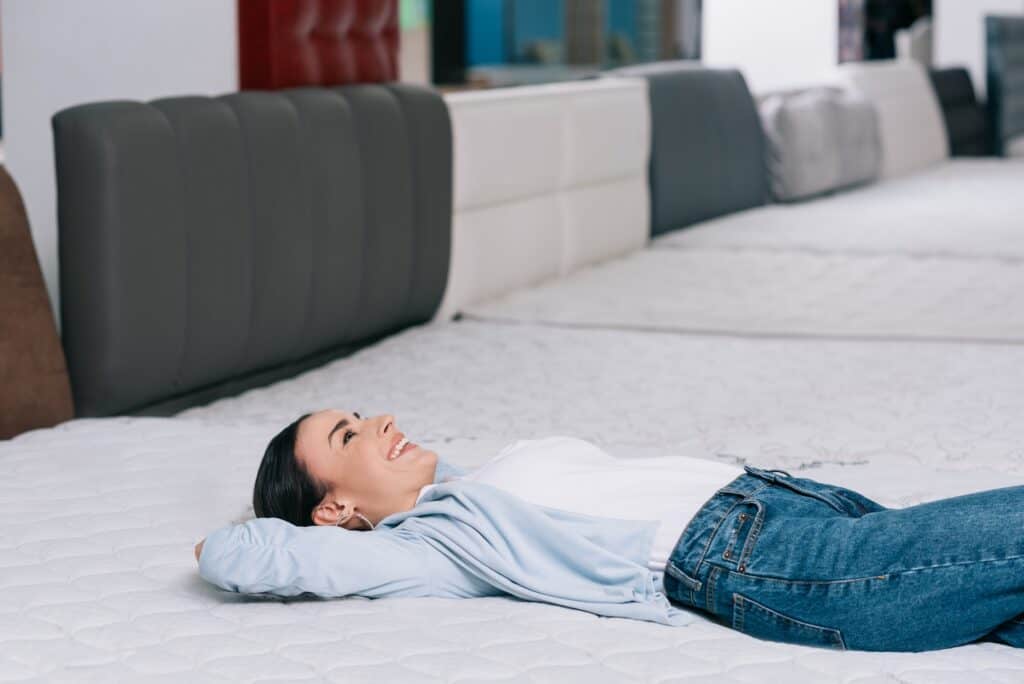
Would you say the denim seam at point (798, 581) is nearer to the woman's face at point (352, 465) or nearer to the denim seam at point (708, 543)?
the denim seam at point (708, 543)

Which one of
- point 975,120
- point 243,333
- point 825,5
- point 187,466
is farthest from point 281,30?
point 975,120

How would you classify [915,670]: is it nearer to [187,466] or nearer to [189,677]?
[189,677]

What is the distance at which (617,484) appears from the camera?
1456mm

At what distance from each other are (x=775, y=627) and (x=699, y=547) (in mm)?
104

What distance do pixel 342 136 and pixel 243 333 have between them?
0.50m

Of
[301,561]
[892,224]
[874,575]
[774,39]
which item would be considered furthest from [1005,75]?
[301,561]

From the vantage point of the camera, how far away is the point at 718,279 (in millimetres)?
3439

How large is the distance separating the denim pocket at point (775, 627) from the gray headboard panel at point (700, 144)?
9.82 feet

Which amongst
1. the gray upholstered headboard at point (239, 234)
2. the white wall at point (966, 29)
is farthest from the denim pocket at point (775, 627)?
the white wall at point (966, 29)

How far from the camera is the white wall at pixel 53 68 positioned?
2.36 metres

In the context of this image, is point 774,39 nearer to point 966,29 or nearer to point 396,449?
point 966,29

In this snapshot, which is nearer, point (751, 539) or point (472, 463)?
point (751, 539)

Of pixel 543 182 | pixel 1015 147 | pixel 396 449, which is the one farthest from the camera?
pixel 1015 147

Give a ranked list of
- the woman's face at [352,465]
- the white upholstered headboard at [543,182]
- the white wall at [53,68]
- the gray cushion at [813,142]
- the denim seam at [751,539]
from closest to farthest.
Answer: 1. the denim seam at [751,539]
2. the woman's face at [352,465]
3. the white wall at [53,68]
4. the white upholstered headboard at [543,182]
5. the gray cushion at [813,142]
